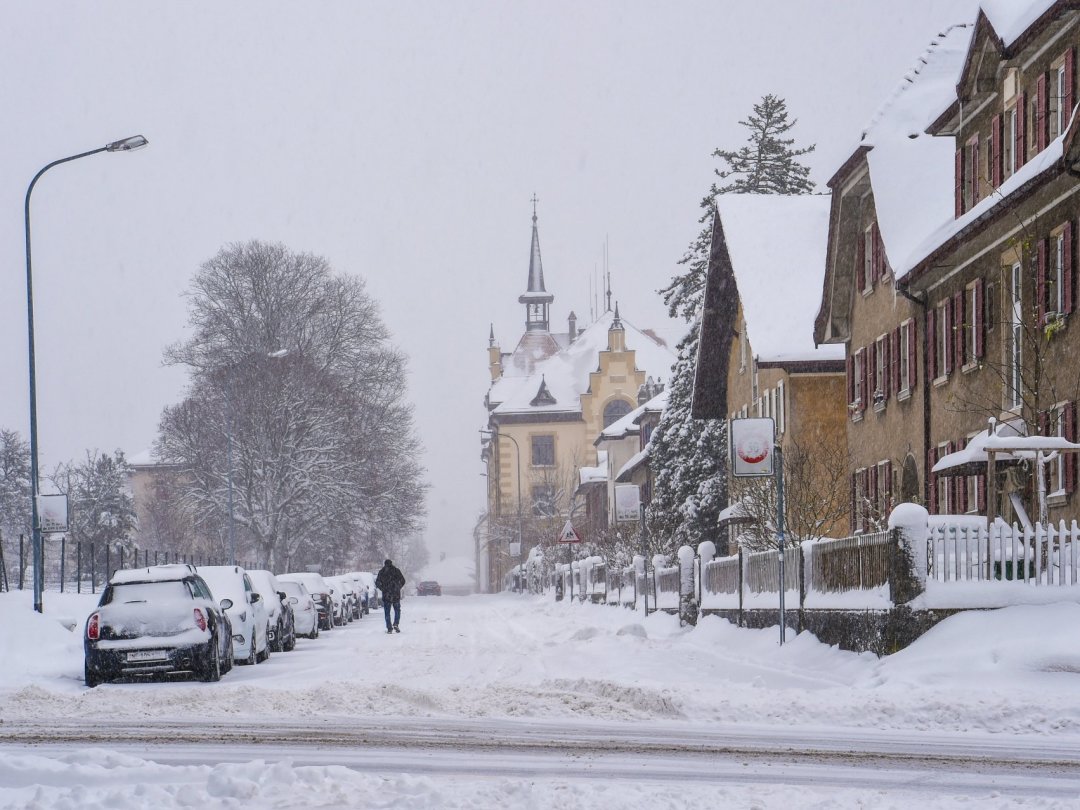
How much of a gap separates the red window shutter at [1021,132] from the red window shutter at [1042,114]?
Answer: 0.58 m

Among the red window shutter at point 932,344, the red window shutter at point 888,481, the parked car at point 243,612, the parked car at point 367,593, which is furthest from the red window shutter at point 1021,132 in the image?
the parked car at point 367,593

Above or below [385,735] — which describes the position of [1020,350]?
above

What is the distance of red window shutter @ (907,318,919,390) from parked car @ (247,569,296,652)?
12.7m

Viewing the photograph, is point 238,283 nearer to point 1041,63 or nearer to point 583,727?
point 1041,63

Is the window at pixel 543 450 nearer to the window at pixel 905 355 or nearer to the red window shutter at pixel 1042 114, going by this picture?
the window at pixel 905 355

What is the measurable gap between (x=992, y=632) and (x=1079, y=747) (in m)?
5.52

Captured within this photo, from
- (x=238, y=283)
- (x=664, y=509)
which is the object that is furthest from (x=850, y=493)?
(x=238, y=283)

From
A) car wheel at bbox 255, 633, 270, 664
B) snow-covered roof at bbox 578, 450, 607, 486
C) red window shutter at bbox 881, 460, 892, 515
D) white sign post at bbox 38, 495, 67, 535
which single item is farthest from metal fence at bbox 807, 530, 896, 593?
snow-covered roof at bbox 578, 450, 607, 486

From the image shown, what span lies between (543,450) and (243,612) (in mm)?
102707

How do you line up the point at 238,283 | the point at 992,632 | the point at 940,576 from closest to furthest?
the point at 992,632 → the point at 940,576 → the point at 238,283

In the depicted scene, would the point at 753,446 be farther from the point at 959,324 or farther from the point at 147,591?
the point at 147,591

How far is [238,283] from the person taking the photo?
65.0 metres

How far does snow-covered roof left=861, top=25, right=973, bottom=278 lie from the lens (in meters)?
33.2

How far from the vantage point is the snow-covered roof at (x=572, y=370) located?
424 feet
